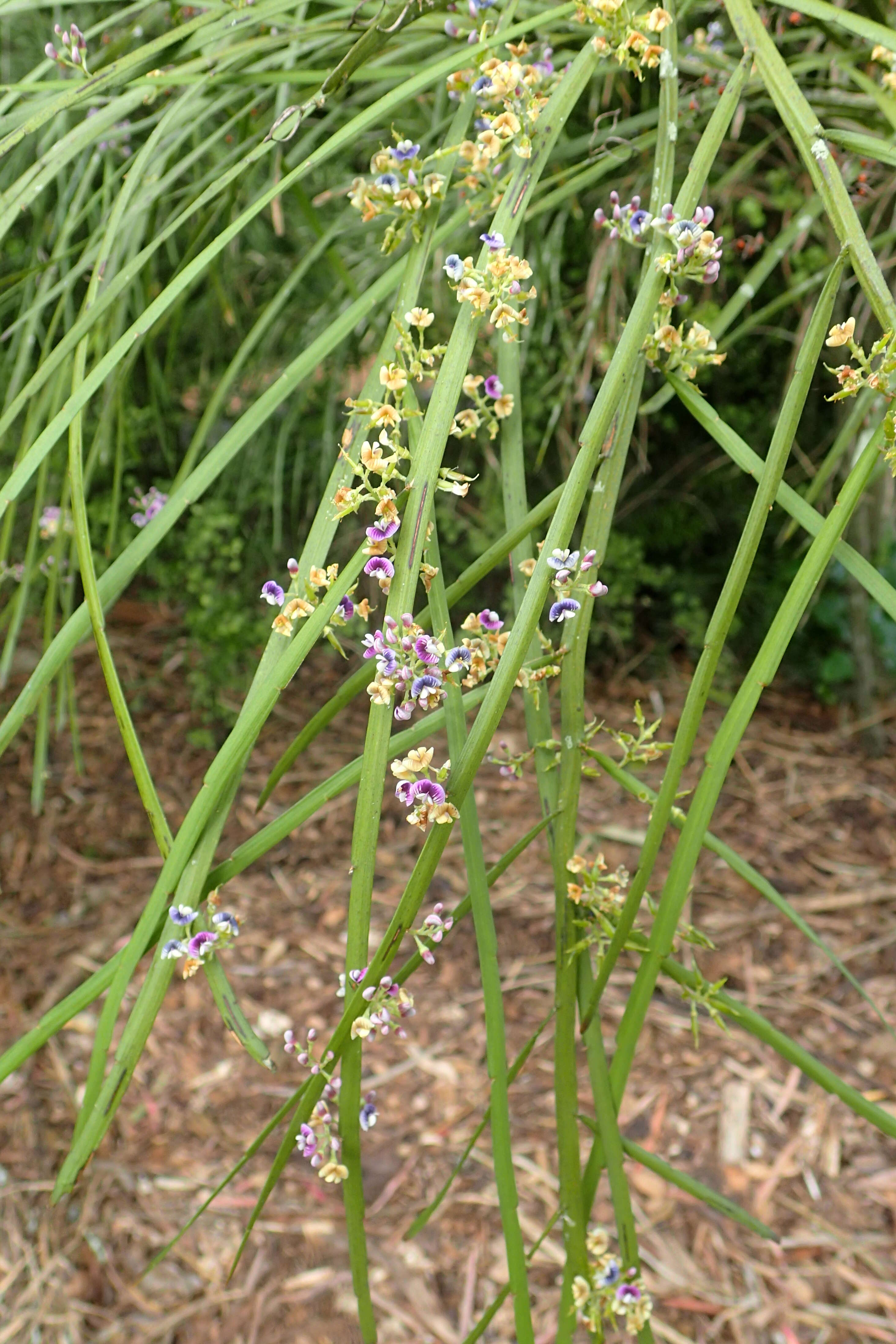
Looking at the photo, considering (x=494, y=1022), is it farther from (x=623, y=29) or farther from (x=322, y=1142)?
(x=623, y=29)

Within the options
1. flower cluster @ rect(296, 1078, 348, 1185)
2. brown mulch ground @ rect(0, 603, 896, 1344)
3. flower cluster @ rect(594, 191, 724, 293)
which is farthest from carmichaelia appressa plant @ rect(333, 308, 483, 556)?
brown mulch ground @ rect(0, 603, 896, 1344)

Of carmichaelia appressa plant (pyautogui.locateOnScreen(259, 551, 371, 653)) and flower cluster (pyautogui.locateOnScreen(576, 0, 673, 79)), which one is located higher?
flower cluster (pyautogui.locateOnScreen(576, 0, 673, 79))

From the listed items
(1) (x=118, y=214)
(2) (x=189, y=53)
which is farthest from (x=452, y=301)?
(1) (x=118, y=214)

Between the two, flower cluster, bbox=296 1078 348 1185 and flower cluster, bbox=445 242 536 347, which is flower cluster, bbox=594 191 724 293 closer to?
flower cluster, bbox=445 242 536 347

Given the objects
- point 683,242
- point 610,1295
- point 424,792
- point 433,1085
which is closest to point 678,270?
point 683,242

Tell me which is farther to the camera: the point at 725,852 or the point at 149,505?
the point at 149,505

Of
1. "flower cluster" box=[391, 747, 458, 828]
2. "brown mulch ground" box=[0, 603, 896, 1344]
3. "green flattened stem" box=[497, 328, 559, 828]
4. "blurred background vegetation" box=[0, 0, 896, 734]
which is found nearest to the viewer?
"flower cluster" box=[391, 747, 458, 828]
